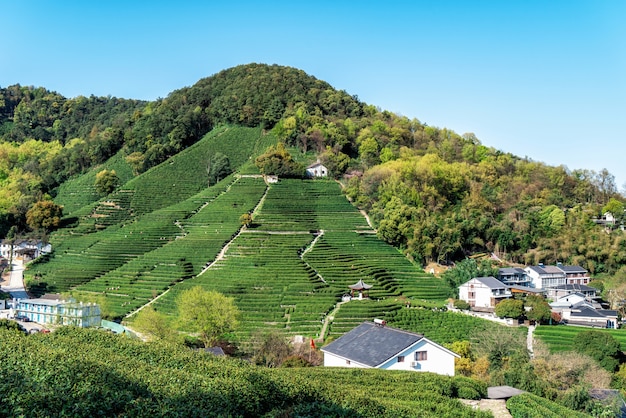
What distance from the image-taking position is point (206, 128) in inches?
3580

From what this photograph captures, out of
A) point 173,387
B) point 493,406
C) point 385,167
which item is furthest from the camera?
point 385,167

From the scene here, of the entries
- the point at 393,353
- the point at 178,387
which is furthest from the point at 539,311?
the point at 178,387

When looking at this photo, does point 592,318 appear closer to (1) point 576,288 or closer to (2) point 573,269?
(1) point 576,288

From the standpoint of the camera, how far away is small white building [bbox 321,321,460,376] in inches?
1011

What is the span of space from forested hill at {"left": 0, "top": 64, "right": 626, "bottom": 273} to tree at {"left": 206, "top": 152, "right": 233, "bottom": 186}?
29.5ft

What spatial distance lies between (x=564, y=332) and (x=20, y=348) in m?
37.3

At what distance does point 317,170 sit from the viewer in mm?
73125

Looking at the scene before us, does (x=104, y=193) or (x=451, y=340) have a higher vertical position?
(x=104, y=193)

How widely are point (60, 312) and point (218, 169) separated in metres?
36.2

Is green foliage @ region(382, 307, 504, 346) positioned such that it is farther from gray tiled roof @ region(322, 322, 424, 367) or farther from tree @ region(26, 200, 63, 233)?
tree @ region(26, 200, 63, 233)

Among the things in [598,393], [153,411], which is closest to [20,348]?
[153,411]

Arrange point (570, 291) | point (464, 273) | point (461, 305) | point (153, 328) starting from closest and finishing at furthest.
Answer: point (153, 328), point (461, 305), point (464, 273), point (570, 291)

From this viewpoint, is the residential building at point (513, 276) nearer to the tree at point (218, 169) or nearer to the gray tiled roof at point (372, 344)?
the gray tiled roof at point (372, 344)

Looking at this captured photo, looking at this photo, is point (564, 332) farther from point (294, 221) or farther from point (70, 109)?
point (70, 109)
